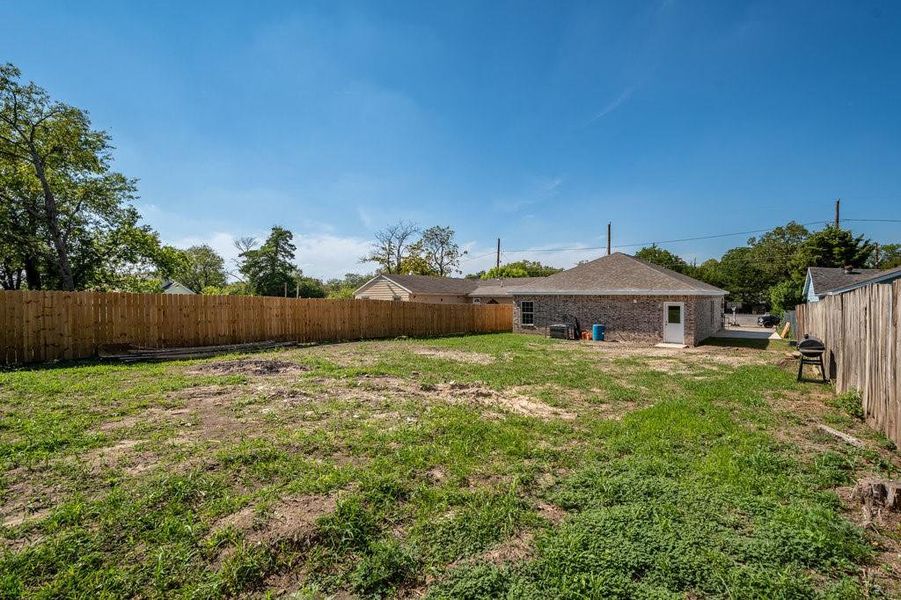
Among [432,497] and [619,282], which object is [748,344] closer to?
[619,282]

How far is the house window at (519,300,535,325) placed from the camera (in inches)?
773

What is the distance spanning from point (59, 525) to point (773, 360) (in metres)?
15.0

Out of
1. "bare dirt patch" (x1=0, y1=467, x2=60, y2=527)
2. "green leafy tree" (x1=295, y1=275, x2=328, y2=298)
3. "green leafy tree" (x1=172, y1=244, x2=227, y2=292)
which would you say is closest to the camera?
"bare dirt patch" (x1=0, y1=467, x2=60, y2=527)

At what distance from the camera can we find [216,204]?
67.0 ft

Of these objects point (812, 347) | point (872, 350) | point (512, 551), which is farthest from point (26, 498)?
point (812, 347)

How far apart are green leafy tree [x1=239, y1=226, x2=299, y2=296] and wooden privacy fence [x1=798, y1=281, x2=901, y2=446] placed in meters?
41.6

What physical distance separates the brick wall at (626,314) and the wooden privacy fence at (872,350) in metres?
8.84

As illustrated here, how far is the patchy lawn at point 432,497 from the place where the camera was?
2.23 meters

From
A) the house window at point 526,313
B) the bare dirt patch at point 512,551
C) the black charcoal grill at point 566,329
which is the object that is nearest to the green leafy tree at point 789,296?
the black charcoal grill at point 566,329

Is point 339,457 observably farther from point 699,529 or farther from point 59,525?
point 699,529

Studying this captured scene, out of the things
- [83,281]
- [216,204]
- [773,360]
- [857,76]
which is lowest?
[773,360]

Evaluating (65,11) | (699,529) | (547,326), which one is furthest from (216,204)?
(699,529)

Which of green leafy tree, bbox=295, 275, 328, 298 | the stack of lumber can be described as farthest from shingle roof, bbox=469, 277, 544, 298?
green leafy tree, bbox=295, 275, 328, 298

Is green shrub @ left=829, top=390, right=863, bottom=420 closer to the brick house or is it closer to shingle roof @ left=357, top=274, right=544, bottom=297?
A: the brick house
